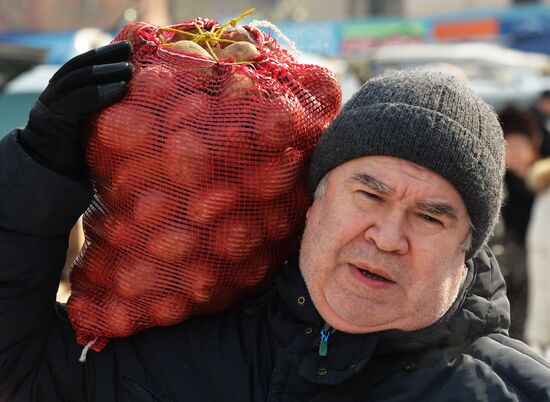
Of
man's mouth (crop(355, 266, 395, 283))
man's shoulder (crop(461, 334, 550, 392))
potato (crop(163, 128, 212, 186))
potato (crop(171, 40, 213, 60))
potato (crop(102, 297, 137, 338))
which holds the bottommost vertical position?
potato (crop(102, 297, 137, 338))

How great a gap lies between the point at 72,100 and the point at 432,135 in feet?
2.71

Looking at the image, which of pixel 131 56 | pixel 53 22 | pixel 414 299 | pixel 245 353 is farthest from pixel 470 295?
pixel 53 22

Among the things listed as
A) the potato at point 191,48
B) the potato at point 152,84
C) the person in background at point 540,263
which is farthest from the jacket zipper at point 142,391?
the person in background at point 540,263

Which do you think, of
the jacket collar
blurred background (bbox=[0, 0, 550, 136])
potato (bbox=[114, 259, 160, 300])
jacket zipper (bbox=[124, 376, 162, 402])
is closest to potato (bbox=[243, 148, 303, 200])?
the jacket collar

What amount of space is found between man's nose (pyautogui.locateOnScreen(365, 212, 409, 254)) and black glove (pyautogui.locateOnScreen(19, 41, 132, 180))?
26.1 inches

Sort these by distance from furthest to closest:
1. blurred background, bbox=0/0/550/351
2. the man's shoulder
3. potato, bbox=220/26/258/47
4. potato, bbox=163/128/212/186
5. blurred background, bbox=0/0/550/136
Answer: blurred background, bbox=0/0/550/136
blurred background, bbox=0/0/550/351
potato, bbox=220/26/258/47
potato, bbox=163/128/212/186
the man's shoulder

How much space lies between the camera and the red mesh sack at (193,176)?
1.90 meters

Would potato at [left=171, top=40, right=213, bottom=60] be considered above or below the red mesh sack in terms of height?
above

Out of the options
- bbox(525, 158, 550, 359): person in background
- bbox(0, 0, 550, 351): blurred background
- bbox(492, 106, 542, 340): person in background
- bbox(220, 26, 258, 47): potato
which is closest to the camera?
bbox(220, 26, 258, 47): potato

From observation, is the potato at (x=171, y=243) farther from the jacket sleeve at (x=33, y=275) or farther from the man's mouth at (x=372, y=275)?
the man's mouth at (x=372, y=275)

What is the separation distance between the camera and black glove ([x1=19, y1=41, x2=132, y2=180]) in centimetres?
188

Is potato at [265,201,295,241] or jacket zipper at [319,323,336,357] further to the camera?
potato at [265,201,295,241]

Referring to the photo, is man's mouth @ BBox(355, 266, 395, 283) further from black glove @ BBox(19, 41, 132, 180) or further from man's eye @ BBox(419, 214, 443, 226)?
black glove @ BBox(19, 41, 132, 180)

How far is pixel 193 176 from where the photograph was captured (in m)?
1.90
